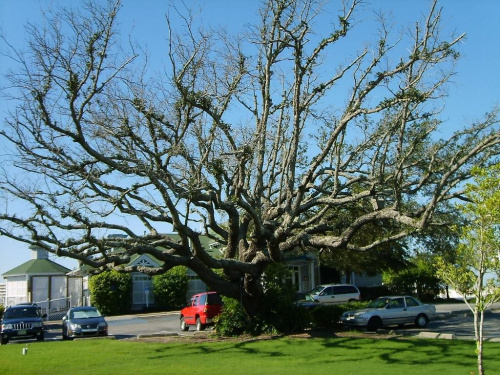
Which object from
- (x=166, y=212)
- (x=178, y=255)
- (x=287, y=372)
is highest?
(x=166, y=212)

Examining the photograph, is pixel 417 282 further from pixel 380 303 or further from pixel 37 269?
pixel 37 269

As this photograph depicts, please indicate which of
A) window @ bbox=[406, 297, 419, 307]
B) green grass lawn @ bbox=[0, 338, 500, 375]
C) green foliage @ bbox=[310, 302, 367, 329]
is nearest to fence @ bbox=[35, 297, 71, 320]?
green grass lawn @ bbox=[0, 338, 500, 375]

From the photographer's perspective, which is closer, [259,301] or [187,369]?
[187,369]

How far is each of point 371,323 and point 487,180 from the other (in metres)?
14.6

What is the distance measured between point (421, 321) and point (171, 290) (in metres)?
22.1

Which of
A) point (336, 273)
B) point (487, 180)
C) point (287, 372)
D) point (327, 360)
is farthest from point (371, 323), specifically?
point (336, 273)

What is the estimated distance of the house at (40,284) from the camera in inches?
1877

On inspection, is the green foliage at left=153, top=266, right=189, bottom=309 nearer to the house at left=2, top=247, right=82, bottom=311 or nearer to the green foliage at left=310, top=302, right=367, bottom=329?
the house at left=2, top=247, right=82, bottom=311

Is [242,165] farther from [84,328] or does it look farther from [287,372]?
[84,328]

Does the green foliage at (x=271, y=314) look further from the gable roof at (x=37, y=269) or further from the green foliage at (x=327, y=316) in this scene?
the gable roof at (x=37, y=269)

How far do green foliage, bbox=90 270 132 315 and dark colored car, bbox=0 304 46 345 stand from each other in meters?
13.5

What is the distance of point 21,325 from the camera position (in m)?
26.6

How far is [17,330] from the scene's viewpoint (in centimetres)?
2650

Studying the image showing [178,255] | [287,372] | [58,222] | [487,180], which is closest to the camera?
[487,180]
